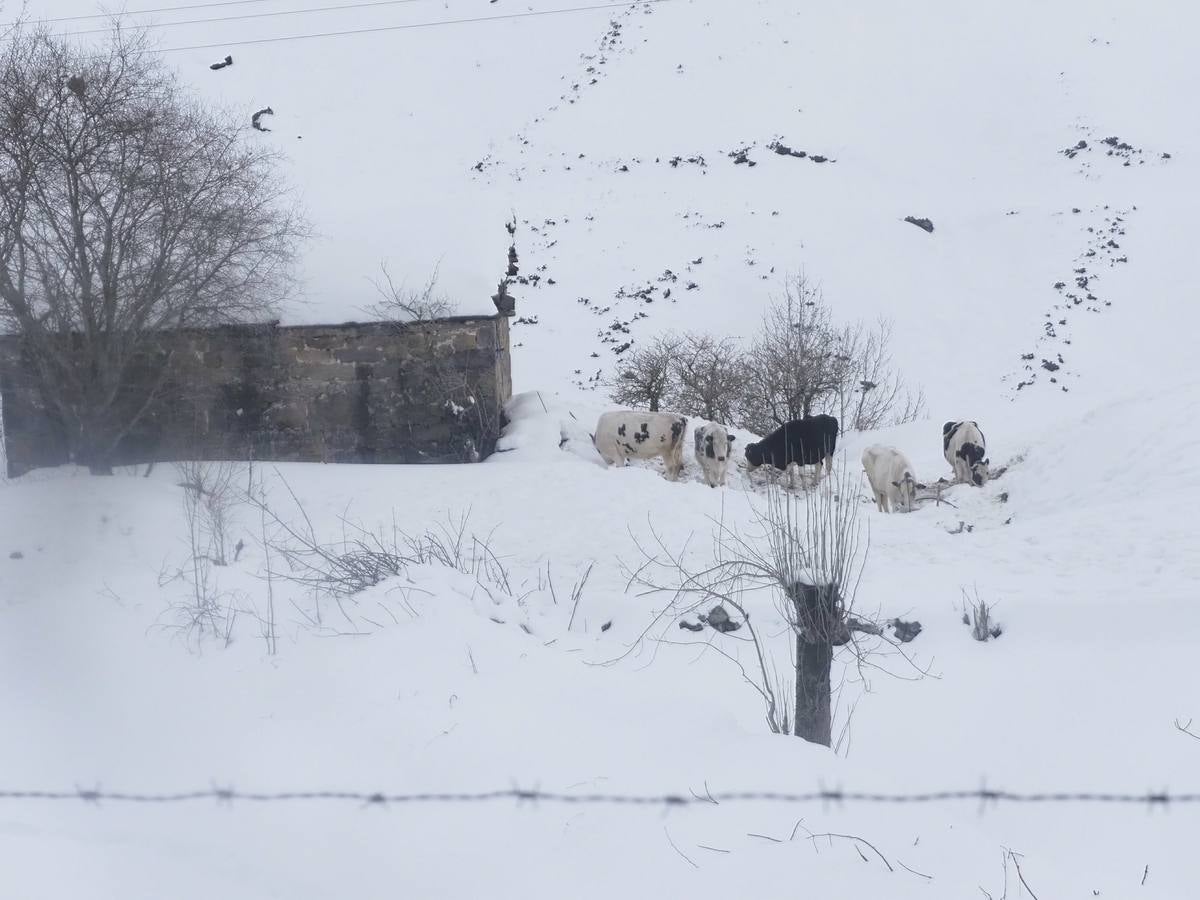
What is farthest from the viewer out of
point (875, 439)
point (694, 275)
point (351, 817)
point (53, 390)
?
point (694, 275)

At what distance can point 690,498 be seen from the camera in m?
11.5

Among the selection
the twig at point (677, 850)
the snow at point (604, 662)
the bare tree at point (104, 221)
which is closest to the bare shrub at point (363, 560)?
the snow at point (604, 662)

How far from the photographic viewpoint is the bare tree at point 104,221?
11.4 meters

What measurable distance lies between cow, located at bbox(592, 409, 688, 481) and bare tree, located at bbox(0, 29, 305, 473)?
5739 millimetres

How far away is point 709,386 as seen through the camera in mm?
19609

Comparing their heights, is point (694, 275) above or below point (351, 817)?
above

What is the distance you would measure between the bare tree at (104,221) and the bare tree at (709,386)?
30.4 feet

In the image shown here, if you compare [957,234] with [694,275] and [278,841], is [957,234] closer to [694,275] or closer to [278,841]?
[694,275]

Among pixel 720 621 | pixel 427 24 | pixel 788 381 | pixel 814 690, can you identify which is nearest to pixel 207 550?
pixel 720 621

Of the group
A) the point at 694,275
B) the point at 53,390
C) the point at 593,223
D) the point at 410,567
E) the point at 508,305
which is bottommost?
the point at 410,567

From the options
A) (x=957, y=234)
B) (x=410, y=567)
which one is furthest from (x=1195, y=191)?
(x=410, y=567)

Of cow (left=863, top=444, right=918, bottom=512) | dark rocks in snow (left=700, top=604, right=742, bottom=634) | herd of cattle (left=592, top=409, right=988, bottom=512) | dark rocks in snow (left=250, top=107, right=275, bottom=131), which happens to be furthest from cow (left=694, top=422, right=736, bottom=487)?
dark rocks in snow (left=250, top=107, right=275, bottom=131)

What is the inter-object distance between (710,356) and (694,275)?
30.2 feet

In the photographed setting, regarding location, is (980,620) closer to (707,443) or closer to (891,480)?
(891,480)
